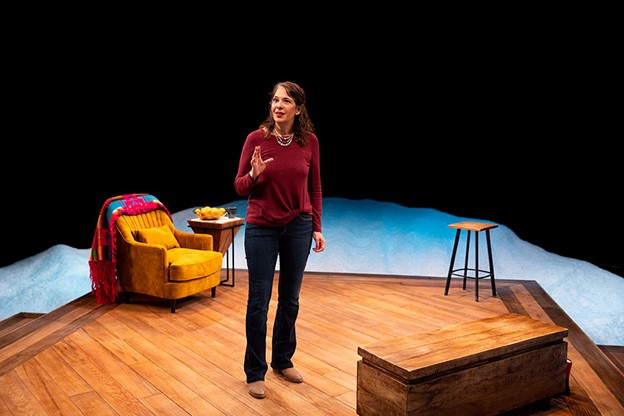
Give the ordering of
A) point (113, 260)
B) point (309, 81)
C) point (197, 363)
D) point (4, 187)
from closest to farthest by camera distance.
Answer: point (197, 363)
point (113, 260)
point (4, 187)
point (309, 81)

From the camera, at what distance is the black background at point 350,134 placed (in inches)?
295

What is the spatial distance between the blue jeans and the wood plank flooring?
0.26 meters

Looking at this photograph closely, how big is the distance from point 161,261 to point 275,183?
2097 mm

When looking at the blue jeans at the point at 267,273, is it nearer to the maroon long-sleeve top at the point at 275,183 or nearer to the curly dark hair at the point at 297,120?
the maroon long-sleeve top at the point at 275,183

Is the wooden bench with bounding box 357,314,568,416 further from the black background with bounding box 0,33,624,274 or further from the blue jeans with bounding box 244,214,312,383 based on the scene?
the black background with bounding box 0,33,624,274

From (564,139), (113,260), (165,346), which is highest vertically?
(564,139)

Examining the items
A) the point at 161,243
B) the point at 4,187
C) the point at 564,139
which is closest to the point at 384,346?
the point at 161,243

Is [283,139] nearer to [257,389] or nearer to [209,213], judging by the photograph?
[257,389]

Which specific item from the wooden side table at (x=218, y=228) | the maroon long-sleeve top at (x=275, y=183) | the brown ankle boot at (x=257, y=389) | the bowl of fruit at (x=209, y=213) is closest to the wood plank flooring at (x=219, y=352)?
the brown ankle boot at (x=257, y=389)

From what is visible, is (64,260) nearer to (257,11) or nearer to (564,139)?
(257,11)

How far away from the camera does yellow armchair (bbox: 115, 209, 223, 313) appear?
15.4ft

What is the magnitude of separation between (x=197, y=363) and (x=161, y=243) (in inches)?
70.1

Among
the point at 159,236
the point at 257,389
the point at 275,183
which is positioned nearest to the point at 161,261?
the point at 159,236

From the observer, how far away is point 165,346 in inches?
154
